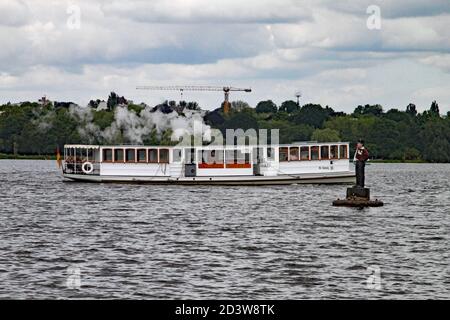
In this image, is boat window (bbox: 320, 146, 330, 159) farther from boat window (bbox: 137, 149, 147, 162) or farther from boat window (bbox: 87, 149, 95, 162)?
boat window (bbox: 87, 149, 95, 162)

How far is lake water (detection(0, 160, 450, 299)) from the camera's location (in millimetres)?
43969

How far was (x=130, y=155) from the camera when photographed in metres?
112

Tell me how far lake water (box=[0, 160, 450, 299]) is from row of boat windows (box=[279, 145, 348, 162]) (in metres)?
10.4

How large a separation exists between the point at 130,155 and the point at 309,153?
680 inches

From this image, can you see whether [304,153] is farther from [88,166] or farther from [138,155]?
[88,166]

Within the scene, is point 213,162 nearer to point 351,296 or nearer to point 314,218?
point 314,218

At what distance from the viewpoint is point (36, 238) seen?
6194 centimetres

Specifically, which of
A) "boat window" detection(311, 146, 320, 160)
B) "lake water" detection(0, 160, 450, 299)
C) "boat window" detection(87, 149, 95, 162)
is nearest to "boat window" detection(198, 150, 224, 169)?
"boat window" detection(311, 146, 320, 160)

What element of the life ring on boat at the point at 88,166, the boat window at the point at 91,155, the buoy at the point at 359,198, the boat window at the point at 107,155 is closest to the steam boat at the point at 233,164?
the boat window at the point at 107,155

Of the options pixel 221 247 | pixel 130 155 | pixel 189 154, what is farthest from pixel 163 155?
pixel 221 247
